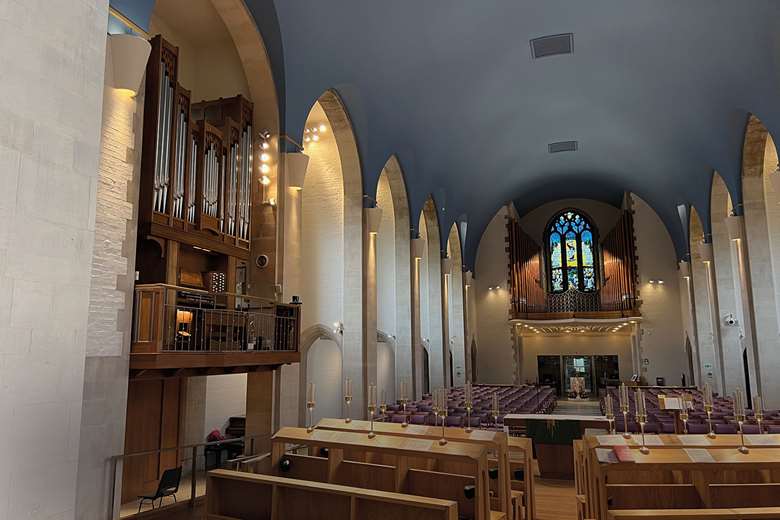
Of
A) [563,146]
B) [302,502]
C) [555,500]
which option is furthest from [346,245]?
[563,146]

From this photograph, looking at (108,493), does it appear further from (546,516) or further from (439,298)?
(439,298)

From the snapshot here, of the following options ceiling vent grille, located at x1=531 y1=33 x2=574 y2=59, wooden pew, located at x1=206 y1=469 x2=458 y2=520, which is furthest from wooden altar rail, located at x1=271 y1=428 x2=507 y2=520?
ceiling vent grille, located at x1=531 y1=33 x2=574 y2=59

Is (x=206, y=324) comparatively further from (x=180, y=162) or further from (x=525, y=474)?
(x=525, y=474)

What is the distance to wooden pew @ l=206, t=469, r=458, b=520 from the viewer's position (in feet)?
12.6

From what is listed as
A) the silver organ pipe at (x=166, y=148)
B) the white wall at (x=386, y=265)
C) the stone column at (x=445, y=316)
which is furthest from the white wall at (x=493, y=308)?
the silver organ pipe at (x=166, y=148)

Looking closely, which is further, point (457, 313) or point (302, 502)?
point (457, 313)

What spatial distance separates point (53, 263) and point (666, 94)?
506 inches

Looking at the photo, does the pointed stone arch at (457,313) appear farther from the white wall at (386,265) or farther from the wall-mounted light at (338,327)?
the wall-mounted light at (338,327)

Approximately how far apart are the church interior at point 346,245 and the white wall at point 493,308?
2800 mm

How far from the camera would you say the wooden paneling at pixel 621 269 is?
22406 mm

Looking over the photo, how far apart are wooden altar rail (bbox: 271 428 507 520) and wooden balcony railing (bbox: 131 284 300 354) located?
58.3 inches

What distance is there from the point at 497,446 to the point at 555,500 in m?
2.55

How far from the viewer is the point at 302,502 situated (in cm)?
450

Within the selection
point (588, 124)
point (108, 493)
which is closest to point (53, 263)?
point (108, 493)
